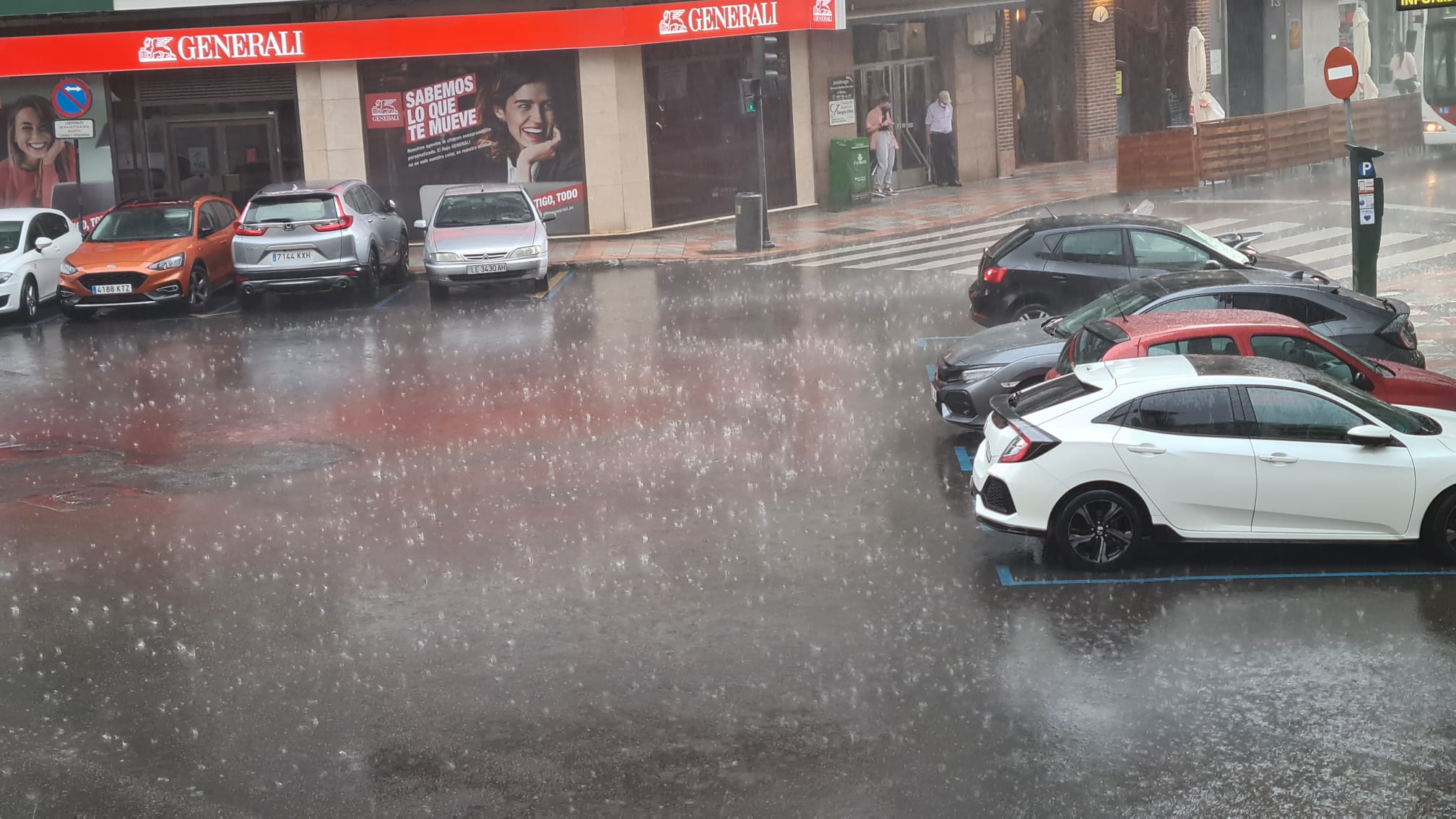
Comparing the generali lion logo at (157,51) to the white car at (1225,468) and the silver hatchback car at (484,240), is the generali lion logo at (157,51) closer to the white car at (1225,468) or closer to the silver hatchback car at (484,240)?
the silver hatchback car at (484,240)

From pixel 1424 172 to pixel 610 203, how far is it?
16549 millimetres

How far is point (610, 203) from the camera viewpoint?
29.5 metres

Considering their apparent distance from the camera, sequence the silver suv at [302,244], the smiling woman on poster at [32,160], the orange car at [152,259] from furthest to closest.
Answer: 1. the smiling woman on poster at [32,160]
2. the silver suv at [302,244]
3. the orange car at [152,259]

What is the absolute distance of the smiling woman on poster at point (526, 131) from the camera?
29172mm

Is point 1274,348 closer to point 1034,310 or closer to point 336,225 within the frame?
point 1034,310

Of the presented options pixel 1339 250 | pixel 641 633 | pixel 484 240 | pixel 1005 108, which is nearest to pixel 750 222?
pixel 484 240

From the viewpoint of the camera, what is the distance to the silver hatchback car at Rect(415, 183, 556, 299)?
2209cm

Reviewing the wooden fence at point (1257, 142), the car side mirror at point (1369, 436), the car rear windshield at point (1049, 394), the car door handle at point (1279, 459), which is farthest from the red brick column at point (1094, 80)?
the car door handle at point (1279, 459)

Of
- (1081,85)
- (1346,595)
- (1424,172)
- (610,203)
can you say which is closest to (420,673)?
(1346,595)

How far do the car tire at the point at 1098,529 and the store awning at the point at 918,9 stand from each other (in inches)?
912

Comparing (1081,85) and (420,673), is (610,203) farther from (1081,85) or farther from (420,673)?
(420,673)

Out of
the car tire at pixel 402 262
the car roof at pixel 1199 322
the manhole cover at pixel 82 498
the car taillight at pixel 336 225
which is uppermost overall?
the car taillight at pixel 336 225

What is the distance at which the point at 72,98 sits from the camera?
84.9 feet

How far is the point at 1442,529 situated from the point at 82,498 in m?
10.3
